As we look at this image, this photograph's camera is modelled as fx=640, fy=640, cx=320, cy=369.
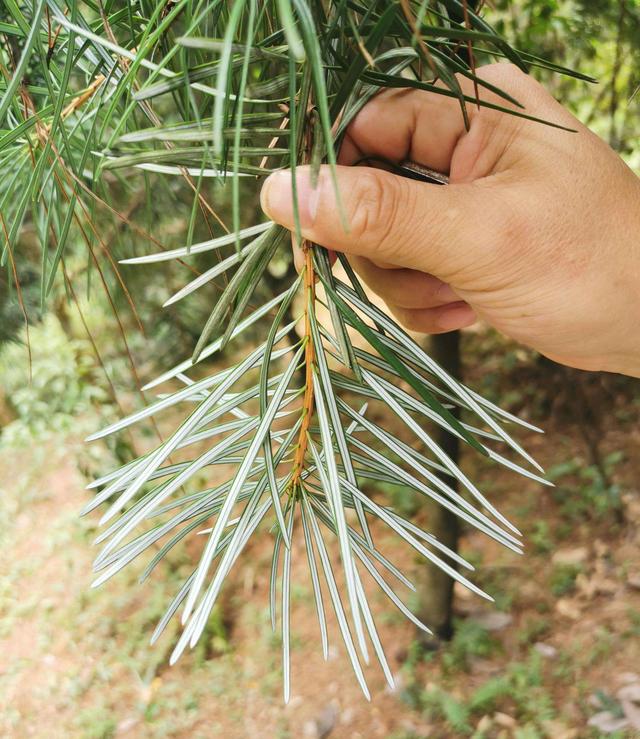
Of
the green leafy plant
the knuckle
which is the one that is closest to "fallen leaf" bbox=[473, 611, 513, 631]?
the green leafy plant

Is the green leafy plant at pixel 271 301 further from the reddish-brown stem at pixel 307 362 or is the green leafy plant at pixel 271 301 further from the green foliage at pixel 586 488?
the green foliage at pixel 586 488

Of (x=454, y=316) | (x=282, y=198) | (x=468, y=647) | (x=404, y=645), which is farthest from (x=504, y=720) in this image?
(x=282, y=198)

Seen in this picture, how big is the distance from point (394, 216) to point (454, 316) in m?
0.44

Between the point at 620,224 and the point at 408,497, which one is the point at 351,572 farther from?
the point at 408,497

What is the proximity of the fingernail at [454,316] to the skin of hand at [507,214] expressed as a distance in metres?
0.18

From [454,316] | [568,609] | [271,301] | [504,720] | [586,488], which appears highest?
[271,301]

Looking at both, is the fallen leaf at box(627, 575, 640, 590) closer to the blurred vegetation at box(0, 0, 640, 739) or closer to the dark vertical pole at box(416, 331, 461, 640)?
the blurred vegetation at box(0, 0, 640, 739)

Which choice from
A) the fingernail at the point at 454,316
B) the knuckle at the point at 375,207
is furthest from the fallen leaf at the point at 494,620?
the knuckle at the point at 375,207

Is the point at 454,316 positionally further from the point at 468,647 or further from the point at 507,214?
the point at 468,647

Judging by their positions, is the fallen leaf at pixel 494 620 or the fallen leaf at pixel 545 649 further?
the fallen leaf at pixel 494 620

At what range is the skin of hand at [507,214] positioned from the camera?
546mm

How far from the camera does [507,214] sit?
60 centimetres

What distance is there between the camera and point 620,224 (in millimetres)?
676

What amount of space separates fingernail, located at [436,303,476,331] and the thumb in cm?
31
